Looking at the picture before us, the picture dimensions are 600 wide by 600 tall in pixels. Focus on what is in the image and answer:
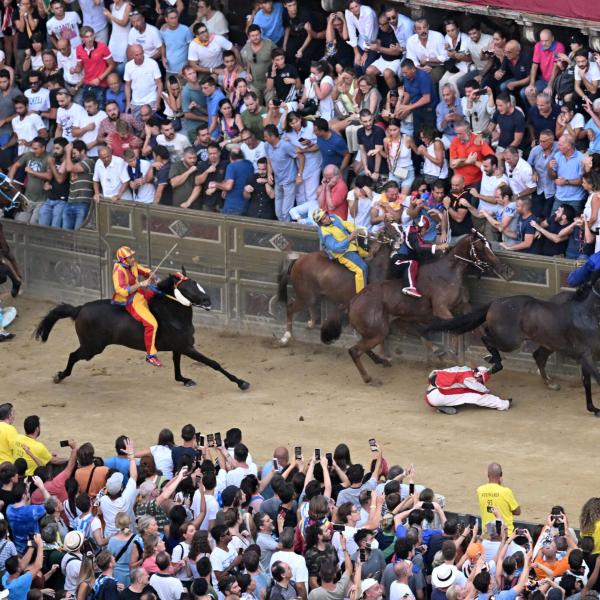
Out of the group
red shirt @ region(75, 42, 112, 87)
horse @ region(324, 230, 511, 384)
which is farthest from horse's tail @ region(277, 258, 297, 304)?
red shirt @ region(75, 42, 112, 87)

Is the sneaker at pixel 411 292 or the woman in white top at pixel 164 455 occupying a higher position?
the sneaker at pixel 411 292

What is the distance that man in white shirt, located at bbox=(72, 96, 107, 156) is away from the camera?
27359mm

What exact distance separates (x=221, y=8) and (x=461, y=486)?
37.1 ft

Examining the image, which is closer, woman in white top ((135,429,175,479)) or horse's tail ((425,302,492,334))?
woman in white top ((135,429,175,479))

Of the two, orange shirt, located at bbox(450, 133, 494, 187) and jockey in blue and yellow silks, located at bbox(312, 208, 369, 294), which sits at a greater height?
orange shirt, located at bbox(450, 133, 494, 187)

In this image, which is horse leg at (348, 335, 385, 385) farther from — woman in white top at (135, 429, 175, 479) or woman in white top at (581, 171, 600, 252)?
woman in white top at (135, 429, 175, 479)

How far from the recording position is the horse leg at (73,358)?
2395cm

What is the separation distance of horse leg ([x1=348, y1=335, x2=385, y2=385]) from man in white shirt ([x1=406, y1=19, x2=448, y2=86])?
3995 mm

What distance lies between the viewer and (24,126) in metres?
27.8

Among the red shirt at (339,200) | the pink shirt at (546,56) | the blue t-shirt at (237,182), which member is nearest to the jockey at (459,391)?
the red shirt at (339,200)

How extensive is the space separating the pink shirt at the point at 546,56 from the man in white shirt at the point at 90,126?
641 cm

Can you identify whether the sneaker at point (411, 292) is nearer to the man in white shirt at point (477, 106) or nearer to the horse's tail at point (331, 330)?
the horse's tail at point (331, 330)

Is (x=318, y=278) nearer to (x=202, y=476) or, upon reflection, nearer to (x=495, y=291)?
(x=495, y=291)

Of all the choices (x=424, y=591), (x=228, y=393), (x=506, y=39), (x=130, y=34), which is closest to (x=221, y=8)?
(x=130, y=34)
